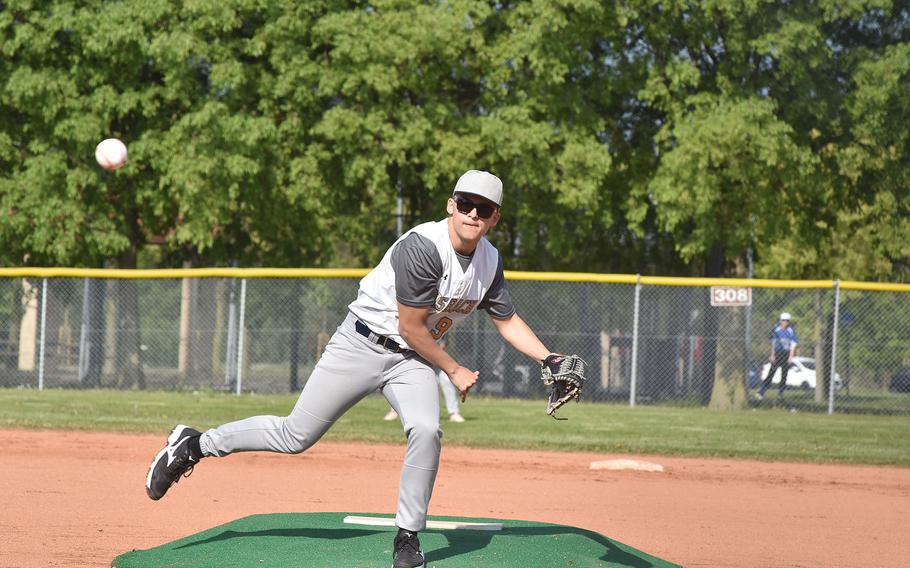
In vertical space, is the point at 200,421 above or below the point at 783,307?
below

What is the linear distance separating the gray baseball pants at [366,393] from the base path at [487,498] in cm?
158

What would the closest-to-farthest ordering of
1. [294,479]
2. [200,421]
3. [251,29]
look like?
[294,479], [200,421], [251,29]

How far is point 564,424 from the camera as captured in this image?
51.1ft

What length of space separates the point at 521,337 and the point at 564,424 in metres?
9.71

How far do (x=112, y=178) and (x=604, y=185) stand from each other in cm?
946

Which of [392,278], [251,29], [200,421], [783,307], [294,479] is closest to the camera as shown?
[392,278]

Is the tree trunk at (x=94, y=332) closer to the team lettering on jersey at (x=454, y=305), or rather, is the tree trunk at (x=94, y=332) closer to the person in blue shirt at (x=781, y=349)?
the person in blue shirt at (x=781, y=349)

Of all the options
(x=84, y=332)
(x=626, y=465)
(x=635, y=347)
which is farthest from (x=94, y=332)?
(x=626, y=465)

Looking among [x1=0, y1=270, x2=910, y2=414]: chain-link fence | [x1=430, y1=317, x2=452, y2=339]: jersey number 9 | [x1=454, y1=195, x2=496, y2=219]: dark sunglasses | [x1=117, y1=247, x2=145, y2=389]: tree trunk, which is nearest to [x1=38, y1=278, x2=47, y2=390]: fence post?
[x1=0, y1=270, x2=910, y2=414]: chain-link fence

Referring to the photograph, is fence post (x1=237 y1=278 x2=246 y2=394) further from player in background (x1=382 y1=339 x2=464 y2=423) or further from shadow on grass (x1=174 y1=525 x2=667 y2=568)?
shadow on grass (x1=174 y1=525 x2=667 y2=568)

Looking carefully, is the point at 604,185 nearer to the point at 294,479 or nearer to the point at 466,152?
the point at 466,152

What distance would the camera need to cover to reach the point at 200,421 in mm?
14195

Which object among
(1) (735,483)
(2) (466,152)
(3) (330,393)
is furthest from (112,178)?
(3) (330,393)

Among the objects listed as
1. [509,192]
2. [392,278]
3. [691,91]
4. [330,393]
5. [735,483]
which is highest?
[691,91]
